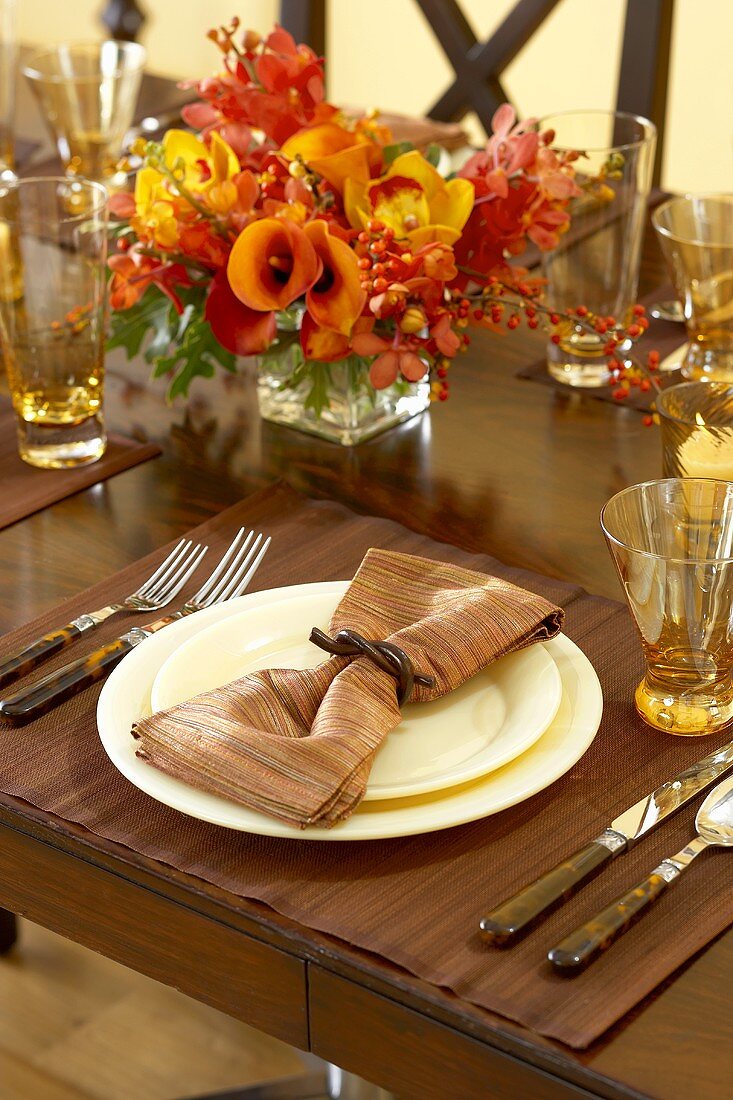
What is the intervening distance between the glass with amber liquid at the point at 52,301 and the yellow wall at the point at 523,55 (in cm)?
229

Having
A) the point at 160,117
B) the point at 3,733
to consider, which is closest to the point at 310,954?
the point at 3,733

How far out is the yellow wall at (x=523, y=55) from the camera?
3352mm

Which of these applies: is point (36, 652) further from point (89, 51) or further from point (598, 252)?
point (89, 51)

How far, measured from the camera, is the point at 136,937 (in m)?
0.69

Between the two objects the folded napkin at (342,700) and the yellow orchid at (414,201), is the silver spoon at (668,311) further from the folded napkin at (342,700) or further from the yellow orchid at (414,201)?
the folded napkin at (342,700)

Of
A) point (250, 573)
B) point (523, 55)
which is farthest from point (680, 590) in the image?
point (523, 55)

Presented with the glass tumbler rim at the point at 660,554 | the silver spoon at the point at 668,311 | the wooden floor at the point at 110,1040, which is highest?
the glass tumbler rim at the point at 660,554

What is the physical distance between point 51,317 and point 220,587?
28 centimetres

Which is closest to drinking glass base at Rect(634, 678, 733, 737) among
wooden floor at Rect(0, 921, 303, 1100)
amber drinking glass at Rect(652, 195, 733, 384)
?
amber drinking glass at Rect(652, 195, 733, 384)

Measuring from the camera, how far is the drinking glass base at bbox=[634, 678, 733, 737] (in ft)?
2.48

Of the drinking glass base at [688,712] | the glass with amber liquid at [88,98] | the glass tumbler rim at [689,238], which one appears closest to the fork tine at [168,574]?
the drinking glass base at [688,712]

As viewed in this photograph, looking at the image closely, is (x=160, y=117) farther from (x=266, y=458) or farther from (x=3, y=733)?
(x=3, y=733)

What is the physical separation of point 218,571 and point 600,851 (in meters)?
0.37

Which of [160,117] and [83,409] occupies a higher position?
[160,117]
